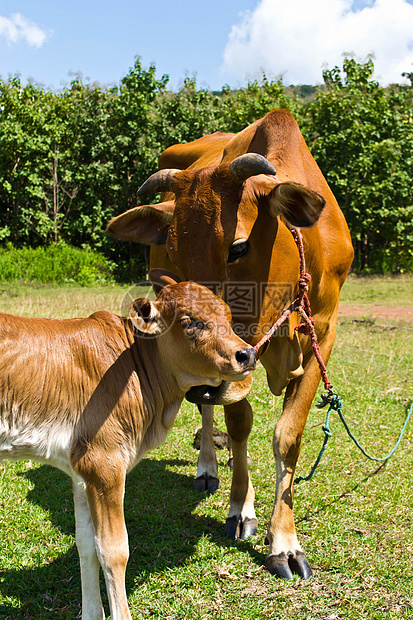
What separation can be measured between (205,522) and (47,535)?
3.55ft

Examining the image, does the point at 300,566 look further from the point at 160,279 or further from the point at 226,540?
the point at 160,279

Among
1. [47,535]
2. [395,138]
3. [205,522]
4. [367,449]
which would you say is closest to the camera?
[47,535]

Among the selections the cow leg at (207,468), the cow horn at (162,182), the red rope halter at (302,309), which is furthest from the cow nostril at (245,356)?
the cow leg at (207,468)

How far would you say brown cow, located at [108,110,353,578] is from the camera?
300 centimetres

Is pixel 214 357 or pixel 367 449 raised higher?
pixel 214 357

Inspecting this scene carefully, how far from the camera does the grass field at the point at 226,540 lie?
3119 millimetres

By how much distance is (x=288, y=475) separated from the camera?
145 inches

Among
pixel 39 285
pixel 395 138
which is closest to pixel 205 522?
pixel 39 285

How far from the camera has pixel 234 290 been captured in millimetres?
3066

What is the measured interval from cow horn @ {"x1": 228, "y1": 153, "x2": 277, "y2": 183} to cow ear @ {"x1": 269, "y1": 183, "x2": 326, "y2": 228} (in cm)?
13

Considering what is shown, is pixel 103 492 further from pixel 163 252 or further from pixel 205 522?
pixel 163 252

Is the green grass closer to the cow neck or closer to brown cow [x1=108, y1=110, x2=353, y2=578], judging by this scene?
brown cow [x1=108, y1=110, x2=353, y2=578]

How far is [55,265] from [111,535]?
15870mm

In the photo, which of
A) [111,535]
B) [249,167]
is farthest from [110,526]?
[249,167]
